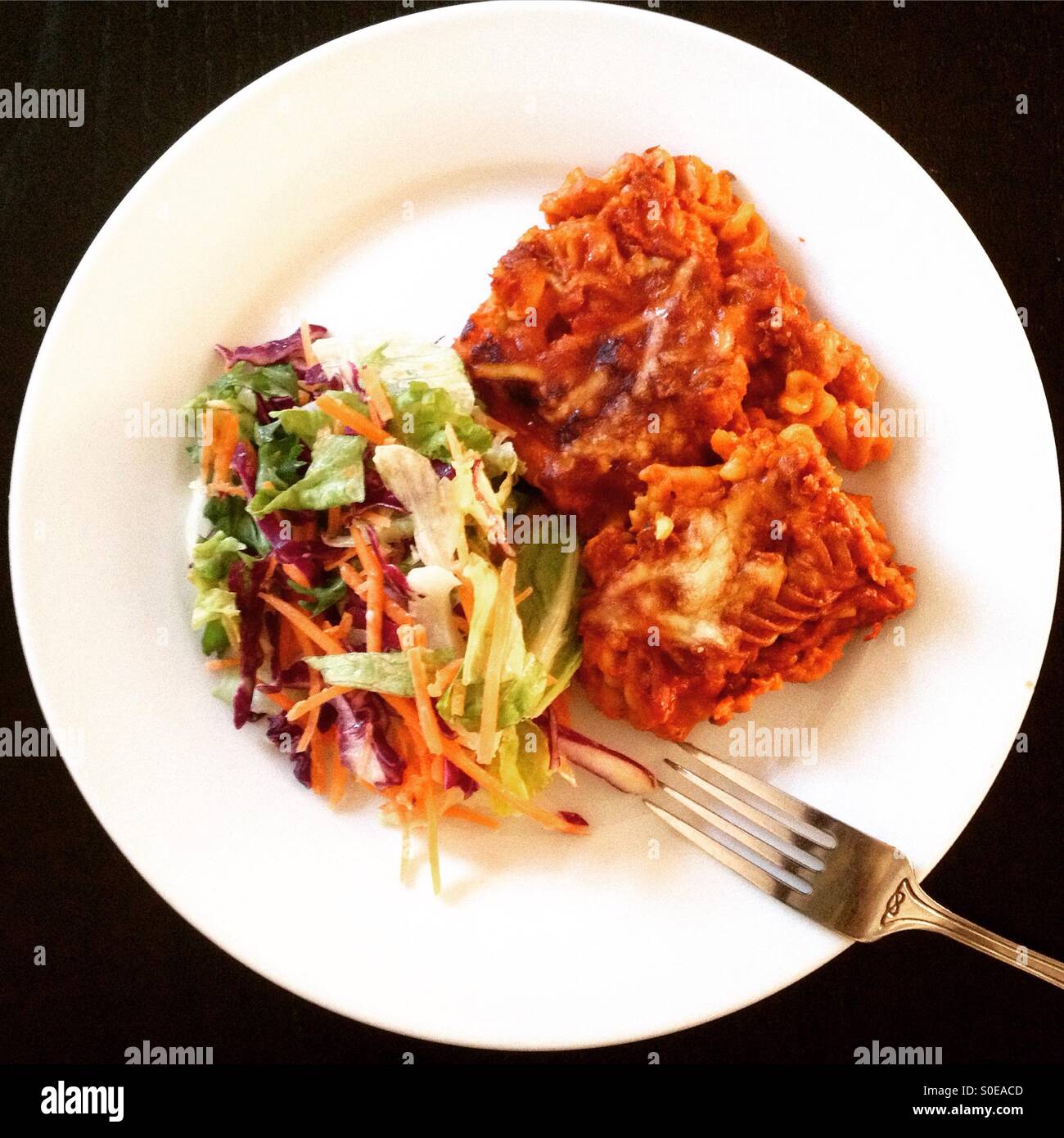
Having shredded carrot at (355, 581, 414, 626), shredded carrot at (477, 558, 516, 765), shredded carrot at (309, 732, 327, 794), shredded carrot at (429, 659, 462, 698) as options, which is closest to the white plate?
shredded carrot at (309, 732, 327, 794)

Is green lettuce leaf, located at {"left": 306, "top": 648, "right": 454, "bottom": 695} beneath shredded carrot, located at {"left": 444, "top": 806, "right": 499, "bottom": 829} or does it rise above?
above

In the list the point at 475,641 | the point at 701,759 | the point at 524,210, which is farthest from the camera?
the point at 524,210

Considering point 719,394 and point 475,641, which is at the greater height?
point 719,394

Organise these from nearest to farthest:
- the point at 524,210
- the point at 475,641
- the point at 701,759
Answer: the point at 475,641
the point at 701,759
the point at 524,210

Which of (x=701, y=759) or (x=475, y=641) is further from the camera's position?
(x=701, y=759)

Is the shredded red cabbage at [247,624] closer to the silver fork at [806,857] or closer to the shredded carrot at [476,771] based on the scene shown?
the shredded carrot at [476,771]

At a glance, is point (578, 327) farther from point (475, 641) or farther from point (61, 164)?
point (61, 164)

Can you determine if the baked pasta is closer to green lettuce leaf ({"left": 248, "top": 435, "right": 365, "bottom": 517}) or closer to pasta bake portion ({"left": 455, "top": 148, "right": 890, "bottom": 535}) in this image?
pasta bake portion ({"left": 455, "top": 148, "right": 890, "bottom": 535})
